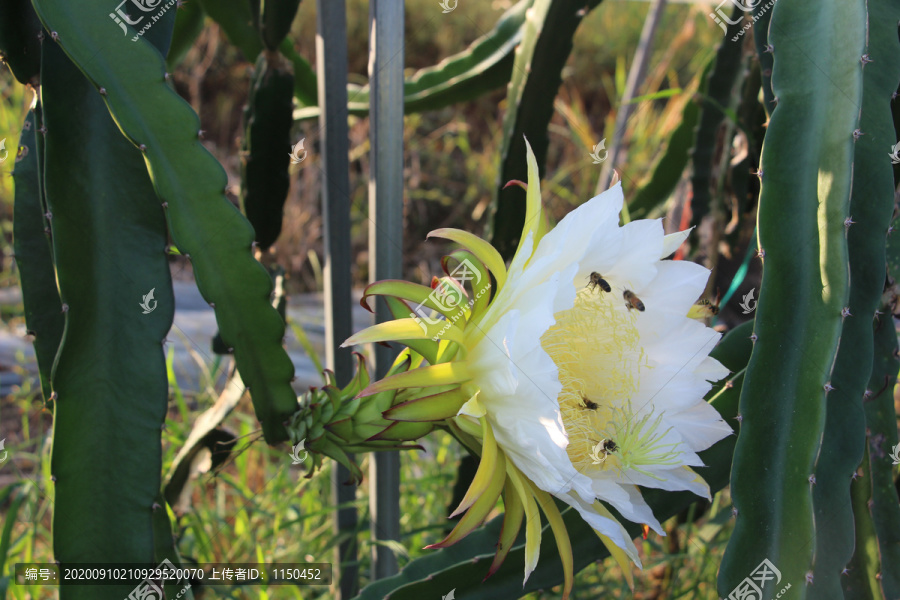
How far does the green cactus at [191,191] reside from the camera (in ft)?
1.79

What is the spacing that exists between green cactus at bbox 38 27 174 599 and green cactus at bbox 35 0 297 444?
0.22 feet

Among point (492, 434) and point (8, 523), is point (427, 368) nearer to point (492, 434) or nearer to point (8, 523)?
point (492, 434)

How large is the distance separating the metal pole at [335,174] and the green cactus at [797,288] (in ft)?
1.54

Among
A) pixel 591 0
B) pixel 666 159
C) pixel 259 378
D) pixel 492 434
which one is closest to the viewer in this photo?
pixel 492 434

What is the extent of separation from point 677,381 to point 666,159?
2.61ft

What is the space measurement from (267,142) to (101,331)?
37 centimetres

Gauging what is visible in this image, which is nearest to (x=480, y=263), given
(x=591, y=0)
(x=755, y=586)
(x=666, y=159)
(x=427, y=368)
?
(x=427, y=368)

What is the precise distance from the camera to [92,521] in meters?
0.59

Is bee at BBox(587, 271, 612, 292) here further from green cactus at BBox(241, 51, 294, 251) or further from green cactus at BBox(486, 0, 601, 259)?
green cactus at BBox(241, 51, 294, 251)

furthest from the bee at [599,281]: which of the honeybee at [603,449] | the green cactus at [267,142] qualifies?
the green cactus at [267,142]

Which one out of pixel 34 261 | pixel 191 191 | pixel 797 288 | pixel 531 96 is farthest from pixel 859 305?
pixel 34 261

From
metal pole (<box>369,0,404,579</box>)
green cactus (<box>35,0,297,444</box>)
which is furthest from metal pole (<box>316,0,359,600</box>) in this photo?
green cactus (<box>35,0,297,444</box>)

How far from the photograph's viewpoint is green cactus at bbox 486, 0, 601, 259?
0.85 meters

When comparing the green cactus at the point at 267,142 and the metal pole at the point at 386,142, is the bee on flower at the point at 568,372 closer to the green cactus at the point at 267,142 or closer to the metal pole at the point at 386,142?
the metal pole at the point at 386,142
